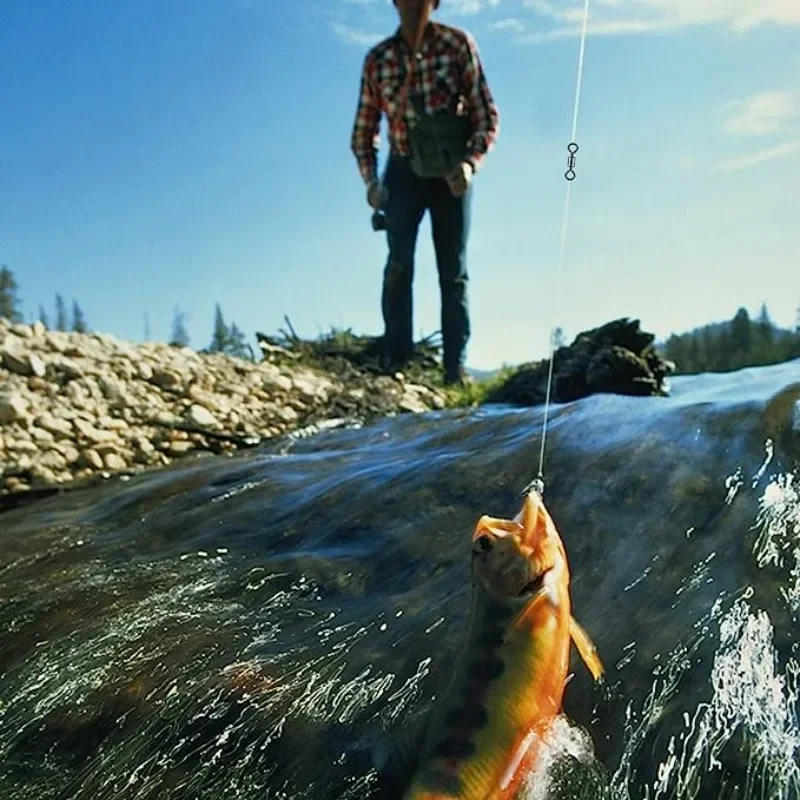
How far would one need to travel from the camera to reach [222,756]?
2594 millimetres

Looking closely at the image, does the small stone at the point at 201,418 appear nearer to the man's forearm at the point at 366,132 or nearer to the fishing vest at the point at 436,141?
the man's forearm at the point at 366,132

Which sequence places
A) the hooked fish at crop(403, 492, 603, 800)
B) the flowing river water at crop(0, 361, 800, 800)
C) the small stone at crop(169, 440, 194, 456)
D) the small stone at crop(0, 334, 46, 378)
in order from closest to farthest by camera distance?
the hooked fish at crop(403, 492, 603, 800) → the flowing river water at crop(0, 361, 800, 800) → the small stone at crop(169, 440, 194, 456) → the small stone at crop(0, 334, 46, 378)

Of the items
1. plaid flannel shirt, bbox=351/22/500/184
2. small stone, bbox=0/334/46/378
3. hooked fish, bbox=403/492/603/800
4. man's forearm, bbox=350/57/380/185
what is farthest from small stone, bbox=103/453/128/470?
hooked fish, bbox=403/492/603/800

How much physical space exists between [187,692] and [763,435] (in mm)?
→ 2290

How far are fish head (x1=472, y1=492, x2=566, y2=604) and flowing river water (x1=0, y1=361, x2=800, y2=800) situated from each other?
15.4 inches

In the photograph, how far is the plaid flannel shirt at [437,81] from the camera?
873cm

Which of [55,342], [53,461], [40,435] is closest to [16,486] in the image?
[53,461]

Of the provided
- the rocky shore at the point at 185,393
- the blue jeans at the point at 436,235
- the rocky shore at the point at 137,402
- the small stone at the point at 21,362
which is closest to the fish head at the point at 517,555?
the rocky shore at the point at 185,393

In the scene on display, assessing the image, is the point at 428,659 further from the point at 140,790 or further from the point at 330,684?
the point at 140,790

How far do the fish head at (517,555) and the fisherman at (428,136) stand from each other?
6953 millimetres

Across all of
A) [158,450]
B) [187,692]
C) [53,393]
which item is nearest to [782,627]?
[187,692]

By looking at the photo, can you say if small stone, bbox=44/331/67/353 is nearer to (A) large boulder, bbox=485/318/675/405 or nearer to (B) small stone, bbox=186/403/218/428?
(B) small stone, bbox=186/403/218/428

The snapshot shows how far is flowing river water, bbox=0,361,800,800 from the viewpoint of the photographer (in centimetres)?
238

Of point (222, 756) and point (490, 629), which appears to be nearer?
point (490, 629)
